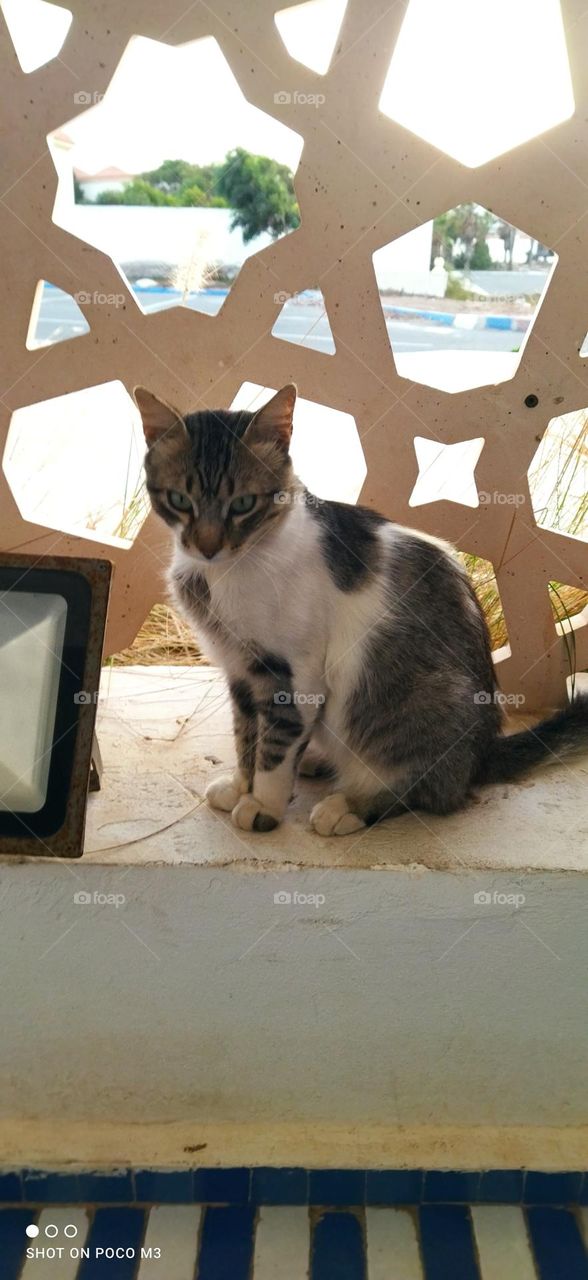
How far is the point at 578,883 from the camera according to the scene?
148 centimetres

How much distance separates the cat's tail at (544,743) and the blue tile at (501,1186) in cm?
59

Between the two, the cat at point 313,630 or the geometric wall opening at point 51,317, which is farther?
the geometric wall opening at point 51,317

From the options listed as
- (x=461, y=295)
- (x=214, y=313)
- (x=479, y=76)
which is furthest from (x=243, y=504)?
(x=461, y=295)

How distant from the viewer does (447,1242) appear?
1471 mm

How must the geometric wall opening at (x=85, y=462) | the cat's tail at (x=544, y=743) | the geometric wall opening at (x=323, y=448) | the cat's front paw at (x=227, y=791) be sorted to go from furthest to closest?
the geometric wall opening at (x=85, y=462), the geometric wall opening at (x=323, y=448), the cat's tail at (x=544, y=743), the cat's front paw at (x=227, y=791)

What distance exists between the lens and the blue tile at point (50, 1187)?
59.2 inches

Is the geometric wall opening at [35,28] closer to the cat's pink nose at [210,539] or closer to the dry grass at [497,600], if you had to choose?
the cat's pink nose at [210,539]

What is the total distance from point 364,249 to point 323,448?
0.63m

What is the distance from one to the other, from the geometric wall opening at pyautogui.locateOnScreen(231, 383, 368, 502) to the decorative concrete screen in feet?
0.71

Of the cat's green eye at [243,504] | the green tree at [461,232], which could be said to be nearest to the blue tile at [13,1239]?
the cat's green eye at [243,504]

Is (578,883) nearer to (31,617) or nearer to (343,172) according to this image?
(31,617)

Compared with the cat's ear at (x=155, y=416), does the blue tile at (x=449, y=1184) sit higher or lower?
lower

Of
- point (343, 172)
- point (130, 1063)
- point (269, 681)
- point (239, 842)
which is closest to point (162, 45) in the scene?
point (343, 172)

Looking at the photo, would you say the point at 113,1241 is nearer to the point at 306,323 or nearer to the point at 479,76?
the point at 306,323
